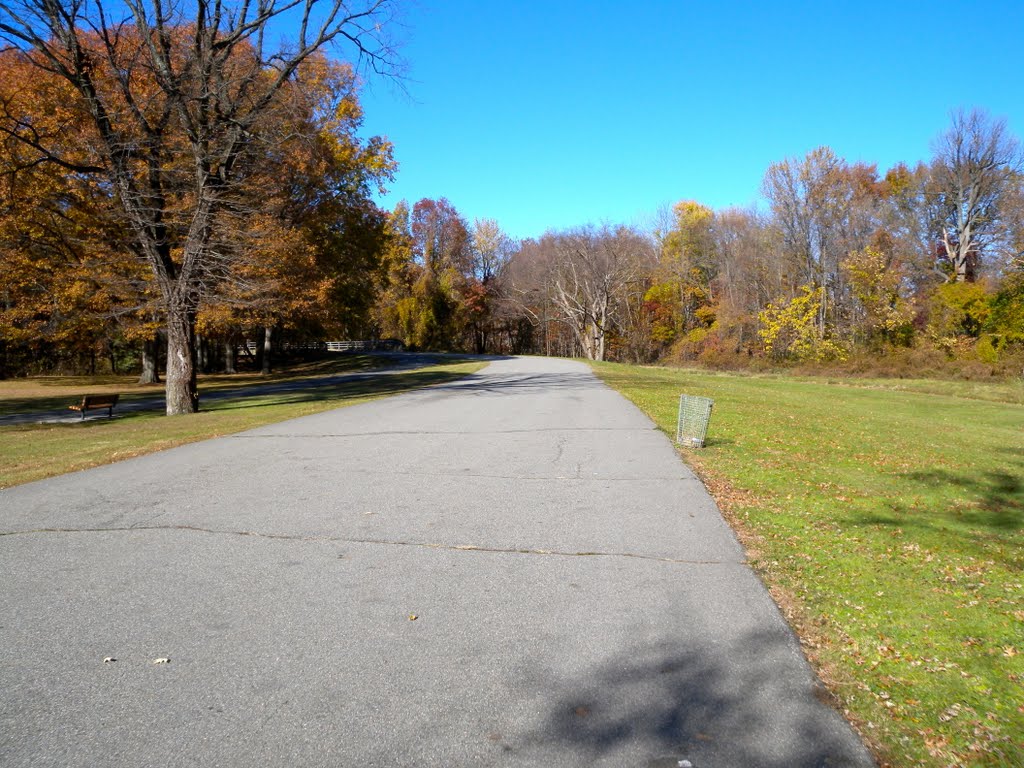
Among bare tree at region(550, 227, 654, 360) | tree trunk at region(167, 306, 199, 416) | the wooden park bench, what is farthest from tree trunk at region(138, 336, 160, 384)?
bare tree at region(550, 227, 654, 360)

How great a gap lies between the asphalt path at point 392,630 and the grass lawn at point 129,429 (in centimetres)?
199

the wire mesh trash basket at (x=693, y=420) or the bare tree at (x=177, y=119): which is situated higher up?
the bare tree at (x=177, y=119)

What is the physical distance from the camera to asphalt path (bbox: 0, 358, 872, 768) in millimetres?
2879

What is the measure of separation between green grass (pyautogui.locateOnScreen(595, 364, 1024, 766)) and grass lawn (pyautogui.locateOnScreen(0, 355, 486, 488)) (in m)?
8.70

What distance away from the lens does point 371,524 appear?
6.12 metres

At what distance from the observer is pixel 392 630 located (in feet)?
13.0

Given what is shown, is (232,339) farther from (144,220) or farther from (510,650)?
(510,650)

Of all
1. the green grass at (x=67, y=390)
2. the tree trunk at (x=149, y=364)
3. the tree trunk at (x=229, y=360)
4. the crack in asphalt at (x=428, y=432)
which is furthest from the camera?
the tree trunk at (x=229, y=360)

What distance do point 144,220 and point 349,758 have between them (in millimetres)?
16445

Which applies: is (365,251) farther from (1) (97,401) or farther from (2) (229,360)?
(1) (97,401)

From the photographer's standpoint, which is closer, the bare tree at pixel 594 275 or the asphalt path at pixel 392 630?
the asphalt path at pixel 392 630

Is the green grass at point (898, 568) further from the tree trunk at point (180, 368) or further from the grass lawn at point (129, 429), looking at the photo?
the tree trunk at point (180, 368)

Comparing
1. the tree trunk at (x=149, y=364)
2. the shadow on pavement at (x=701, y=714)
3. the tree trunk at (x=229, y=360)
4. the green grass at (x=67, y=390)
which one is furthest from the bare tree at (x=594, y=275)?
the shadow on pavement at (x=701, y=714)

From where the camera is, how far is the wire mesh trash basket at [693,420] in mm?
10562
